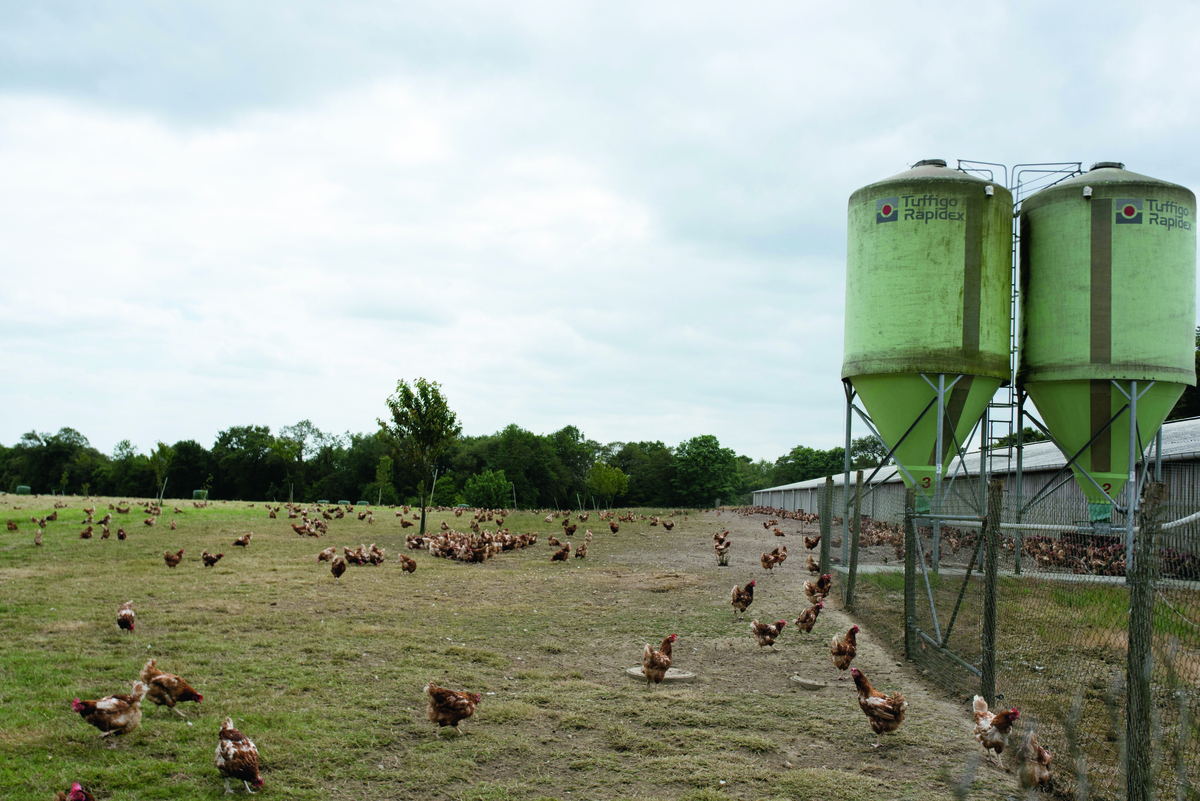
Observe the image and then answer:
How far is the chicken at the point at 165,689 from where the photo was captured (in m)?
6.55

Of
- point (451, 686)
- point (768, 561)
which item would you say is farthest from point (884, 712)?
point (768, 561)

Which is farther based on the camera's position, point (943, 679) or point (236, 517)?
point (236, 517)

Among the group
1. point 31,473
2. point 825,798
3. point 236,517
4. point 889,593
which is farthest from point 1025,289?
point 31,473

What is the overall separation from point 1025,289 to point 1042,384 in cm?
203

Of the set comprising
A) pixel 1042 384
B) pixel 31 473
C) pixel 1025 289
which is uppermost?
pixel 1025 289

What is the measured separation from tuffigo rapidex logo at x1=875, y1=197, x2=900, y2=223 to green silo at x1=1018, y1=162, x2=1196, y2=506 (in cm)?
333

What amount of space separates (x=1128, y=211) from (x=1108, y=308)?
1.92m

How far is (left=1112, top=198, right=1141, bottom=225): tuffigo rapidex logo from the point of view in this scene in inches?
576

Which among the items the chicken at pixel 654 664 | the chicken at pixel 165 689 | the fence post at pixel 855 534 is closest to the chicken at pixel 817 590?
the fence post at pixel 855 534

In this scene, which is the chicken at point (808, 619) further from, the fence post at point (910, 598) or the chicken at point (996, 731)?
the chicken at point (996, 731)

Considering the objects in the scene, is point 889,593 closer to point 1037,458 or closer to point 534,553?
point 534,553

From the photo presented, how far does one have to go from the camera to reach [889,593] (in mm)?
12766

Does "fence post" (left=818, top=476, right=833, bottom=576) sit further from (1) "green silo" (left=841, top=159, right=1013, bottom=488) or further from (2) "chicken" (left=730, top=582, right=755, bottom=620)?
(2) "chicken" (left=730, top=582, right=755, bottom=620)

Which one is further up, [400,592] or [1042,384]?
[1042,384]
